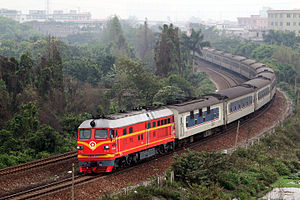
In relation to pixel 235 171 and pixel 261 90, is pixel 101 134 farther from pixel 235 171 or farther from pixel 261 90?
pixel 261 90

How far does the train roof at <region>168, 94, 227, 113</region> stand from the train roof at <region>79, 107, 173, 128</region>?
114 centimetres

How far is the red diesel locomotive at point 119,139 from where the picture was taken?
2442 cm

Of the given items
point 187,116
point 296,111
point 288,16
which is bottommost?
point 296,111

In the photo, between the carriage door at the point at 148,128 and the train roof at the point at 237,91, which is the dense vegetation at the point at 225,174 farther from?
the train roof at the point at 237,91

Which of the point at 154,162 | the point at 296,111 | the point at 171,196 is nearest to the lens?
the point at 171,196

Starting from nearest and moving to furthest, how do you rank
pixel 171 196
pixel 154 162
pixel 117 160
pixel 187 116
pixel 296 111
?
pixel 171 196, pixel 117 160, pixel 154 162, pixel 187 116, pixel 296 111

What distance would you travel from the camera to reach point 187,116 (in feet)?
108

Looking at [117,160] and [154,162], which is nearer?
[117,160]

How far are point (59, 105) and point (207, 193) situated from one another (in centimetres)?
2990

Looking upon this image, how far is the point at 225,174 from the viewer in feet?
88.6

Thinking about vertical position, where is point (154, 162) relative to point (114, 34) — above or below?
below

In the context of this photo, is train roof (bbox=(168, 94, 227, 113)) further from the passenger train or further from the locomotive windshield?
the locomotive windshield

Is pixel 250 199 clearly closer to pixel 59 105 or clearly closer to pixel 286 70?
pixel 59 105

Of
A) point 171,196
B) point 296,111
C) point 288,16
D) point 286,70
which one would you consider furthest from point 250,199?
point 288,16
